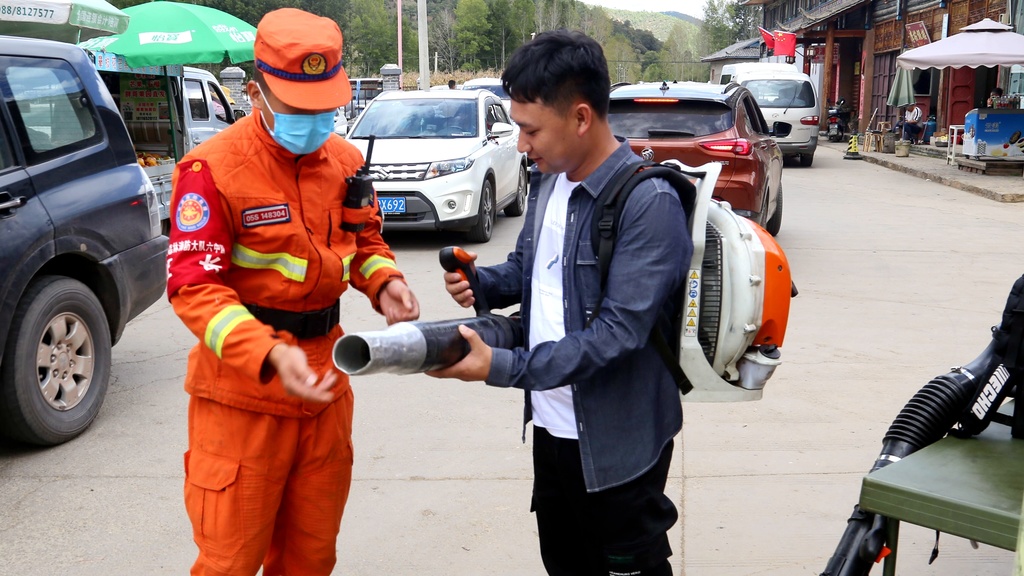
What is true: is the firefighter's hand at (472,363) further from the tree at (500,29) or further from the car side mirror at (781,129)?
the tree at (500,29)

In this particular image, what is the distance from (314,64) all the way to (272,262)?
0.50 m

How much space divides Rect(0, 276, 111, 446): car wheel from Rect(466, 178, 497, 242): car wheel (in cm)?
573

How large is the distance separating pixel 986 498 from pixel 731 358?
0.69m

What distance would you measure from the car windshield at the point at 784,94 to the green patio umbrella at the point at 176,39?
1135 cm

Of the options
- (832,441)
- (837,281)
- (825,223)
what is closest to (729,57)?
(825,223)

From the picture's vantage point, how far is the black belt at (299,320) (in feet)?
7.95

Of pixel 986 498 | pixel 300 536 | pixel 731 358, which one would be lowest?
pixel 300 536

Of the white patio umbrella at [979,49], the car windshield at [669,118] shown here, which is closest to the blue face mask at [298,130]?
the car windshield at [669,118]

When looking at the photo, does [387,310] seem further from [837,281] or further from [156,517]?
[837,281]

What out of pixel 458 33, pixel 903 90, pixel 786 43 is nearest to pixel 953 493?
pixel 903 90

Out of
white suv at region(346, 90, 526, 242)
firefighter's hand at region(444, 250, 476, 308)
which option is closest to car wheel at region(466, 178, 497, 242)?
white suv at region(346, 90, 526, 242)

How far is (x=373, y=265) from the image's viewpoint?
2750 millimetres

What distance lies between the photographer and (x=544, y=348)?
7.14 ft

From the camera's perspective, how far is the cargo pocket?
94.4 inches
